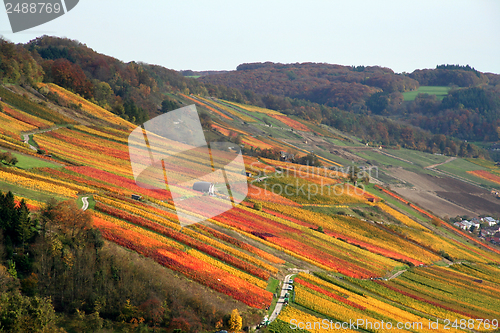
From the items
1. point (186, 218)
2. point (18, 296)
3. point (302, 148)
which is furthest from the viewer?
point (302, 148)

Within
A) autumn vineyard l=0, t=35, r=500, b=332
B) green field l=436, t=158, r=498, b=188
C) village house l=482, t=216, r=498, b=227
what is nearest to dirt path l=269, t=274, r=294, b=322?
autumn vineyard l=0, t=35, r=500, b=332

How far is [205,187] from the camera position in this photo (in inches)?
2106

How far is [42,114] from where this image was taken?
240 feet

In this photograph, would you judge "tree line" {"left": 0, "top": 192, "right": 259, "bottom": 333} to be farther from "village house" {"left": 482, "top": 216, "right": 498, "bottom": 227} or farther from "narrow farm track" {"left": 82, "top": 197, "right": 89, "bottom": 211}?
"village house" {"left": 482, "top": 216, "right": 498, "bottom": 227}

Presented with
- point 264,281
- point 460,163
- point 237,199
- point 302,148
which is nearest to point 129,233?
point 264,281

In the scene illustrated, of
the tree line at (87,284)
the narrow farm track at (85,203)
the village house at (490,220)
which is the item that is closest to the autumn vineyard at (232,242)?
the tree line at (87,284)

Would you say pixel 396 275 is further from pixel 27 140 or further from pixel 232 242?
pixel 27 140

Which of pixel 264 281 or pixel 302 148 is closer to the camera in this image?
pixel 264 281

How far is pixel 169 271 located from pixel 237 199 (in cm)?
3160

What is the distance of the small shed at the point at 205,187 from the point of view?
53.2 meters

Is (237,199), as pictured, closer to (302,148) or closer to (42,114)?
(42,114)

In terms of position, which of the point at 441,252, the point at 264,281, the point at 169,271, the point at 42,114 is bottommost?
the point at 441,252

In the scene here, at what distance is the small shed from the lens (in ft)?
174

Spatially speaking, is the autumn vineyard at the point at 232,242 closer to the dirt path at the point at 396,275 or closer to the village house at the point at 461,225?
the dirt path at the point at 396,275
